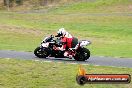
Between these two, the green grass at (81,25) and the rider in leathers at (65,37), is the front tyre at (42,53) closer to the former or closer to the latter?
the rider in leathers at (65,37)

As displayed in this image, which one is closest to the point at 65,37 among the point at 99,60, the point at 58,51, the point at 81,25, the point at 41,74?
the point at 58,51

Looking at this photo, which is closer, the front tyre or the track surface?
the track surface

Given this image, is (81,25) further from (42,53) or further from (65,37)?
(65,37)

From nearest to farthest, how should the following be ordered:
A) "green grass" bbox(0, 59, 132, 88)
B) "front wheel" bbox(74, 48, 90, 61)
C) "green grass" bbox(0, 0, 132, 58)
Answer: "green grass" bbox(0, 59, 132, 88) < "front wheel" bbox(74, 48, 90, 61) < "green grass" bbox(0, 0, 132, 58)

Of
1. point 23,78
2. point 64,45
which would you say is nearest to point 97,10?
point 64,45

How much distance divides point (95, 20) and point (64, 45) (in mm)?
36028

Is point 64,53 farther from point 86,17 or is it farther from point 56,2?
point 56,2

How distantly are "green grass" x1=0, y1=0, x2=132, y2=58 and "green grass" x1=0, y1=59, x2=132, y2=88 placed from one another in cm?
1505

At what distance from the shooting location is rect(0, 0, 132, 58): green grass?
126 ft

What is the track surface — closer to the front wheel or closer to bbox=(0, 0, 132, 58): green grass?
the front wheel

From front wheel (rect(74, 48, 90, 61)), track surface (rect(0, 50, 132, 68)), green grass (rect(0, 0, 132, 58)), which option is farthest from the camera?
green grass (rect(0, 0, 132, 58))

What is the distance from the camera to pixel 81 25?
54.4 m

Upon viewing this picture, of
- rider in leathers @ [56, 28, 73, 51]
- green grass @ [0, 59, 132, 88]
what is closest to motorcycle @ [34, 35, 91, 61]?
rider in leathers @ [56, 28, 73, 51]

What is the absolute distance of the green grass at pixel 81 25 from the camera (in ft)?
126
